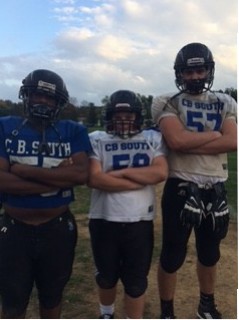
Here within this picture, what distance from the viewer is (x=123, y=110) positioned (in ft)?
12.4

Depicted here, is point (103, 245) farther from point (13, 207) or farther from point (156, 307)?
point (156, 307)

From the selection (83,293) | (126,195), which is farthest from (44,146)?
(83,293)

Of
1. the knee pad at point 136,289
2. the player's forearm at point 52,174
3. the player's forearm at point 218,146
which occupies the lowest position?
the knee pad at point 136,289

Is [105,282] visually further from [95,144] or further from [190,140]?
[190,140]

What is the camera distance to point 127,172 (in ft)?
12.1

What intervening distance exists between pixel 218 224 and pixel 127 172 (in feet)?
3.24

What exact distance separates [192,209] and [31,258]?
1.34 metres

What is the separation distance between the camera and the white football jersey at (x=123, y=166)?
375cm

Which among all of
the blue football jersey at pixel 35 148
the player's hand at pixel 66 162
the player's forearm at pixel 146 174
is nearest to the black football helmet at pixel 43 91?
the blue football jersey at pixel 35 148

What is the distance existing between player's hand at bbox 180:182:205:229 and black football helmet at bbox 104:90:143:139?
26.6 inches

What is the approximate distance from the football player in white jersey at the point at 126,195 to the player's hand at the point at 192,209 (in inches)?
11.3

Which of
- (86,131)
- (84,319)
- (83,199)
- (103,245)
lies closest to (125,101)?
(86,131)

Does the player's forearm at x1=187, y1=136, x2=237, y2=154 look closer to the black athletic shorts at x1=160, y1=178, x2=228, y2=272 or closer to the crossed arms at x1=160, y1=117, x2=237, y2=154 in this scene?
the crossed arms at x1=160, y1=117, x2=237, y2=154

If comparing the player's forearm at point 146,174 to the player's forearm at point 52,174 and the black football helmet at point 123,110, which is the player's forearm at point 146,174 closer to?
the black football helmet at point 123,110
